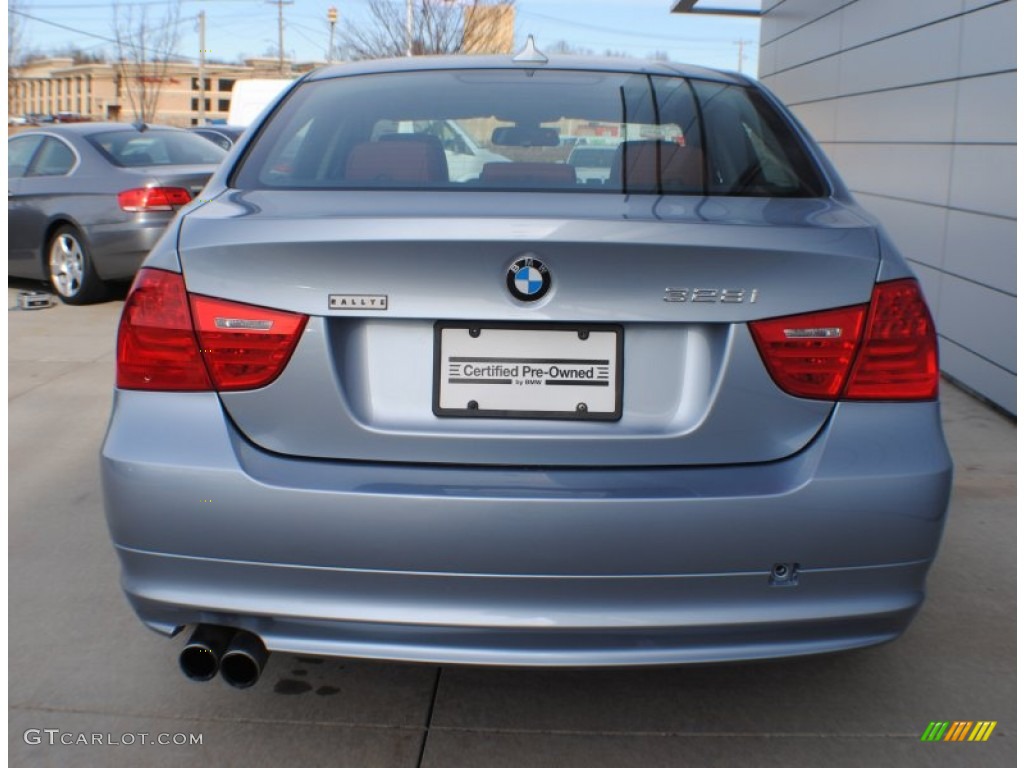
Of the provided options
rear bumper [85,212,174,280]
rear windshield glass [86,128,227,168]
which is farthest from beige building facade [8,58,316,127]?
rear bumper [85,212,174,280]

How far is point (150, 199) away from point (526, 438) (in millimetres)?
8268

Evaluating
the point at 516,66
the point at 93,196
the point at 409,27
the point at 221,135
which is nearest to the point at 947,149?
the point at 516,66

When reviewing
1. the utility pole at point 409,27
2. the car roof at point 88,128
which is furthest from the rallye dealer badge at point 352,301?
the utility pole at point 409,27

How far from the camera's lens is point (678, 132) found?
3154 millimetres

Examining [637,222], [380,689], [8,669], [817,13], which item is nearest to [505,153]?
[637,222]

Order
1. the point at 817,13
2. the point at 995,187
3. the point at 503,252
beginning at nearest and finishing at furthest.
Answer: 1. the point at 503,252
2. the point at 995,187
3. the point at 817,13

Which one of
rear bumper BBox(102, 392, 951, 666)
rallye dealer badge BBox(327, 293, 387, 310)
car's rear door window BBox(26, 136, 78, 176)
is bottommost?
rear bumper BBox(102, 392, 951, 666)

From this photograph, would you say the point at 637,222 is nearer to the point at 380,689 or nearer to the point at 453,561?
the point at 453,561

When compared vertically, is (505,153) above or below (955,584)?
above

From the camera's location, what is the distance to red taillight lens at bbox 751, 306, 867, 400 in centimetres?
240

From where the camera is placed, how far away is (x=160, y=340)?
2508mm

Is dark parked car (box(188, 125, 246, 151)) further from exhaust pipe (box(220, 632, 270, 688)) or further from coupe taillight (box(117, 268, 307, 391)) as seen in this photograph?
exhaust pipe (box(220, 632, 270, 688))

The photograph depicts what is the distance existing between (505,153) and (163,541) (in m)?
1.34

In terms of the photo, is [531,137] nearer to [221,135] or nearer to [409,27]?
[221,135]
